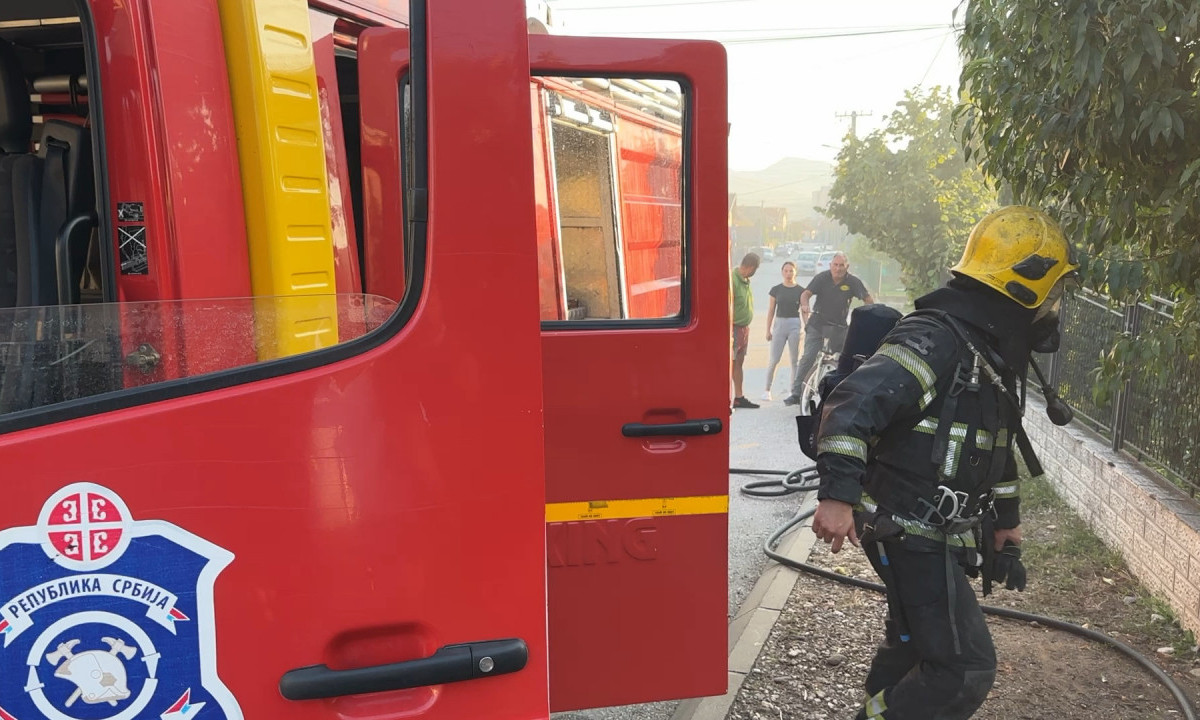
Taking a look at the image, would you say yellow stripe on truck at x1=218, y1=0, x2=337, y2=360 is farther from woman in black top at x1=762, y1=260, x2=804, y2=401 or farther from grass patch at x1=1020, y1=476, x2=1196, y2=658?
woman in black top at x1=762, y1=260, x2=804, y2=401

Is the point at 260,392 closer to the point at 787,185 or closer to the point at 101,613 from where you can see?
the point at 101,613

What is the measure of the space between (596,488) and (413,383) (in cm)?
125

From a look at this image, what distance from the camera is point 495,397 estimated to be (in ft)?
5.16

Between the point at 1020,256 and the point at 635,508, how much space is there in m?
1.39

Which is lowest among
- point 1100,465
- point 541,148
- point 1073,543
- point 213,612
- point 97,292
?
point 1073,543

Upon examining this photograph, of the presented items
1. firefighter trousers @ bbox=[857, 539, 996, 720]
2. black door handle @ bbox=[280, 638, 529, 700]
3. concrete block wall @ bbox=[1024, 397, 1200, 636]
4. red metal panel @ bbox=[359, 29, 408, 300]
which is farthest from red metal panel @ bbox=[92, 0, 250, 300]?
concrete block wall @ bbox=[1024, 397, 1200, 636]

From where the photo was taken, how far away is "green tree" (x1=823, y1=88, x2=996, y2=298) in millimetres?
14555

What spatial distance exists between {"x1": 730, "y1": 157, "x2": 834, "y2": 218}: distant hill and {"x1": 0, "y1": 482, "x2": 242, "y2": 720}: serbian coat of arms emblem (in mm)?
87142

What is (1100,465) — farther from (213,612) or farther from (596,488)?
(213,612)

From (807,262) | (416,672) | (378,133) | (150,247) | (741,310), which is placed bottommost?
(807,262)

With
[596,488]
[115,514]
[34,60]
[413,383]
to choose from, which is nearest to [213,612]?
[115,514]

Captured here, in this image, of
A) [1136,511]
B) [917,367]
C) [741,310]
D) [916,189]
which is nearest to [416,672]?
[917,367]

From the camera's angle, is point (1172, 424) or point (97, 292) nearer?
point (97, 292)

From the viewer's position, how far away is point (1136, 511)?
4.91 meters
